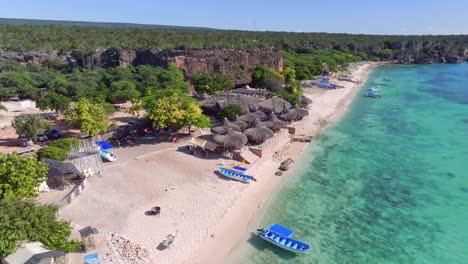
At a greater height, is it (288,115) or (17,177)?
(17,177)

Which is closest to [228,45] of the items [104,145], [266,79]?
[266,79]

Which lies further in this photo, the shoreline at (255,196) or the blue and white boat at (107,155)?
the blue and white boat at (107,155)

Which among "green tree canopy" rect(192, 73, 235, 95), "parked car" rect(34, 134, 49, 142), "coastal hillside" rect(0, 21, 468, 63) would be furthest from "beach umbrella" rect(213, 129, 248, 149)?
"coastal hillside" rect(0, 21, 468, 63)

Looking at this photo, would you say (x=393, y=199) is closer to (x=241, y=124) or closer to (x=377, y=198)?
(x=377, y=198)

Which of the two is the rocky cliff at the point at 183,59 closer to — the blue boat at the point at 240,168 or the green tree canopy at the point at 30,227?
the blue boat at the point at 240,168

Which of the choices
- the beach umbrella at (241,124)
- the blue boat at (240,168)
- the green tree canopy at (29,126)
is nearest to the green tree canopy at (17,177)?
the green tree canopy at (29,126)

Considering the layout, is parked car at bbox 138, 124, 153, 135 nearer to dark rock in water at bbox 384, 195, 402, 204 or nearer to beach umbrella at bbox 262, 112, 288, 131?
beach umbrella at bbox 262, 112, 288, 131
